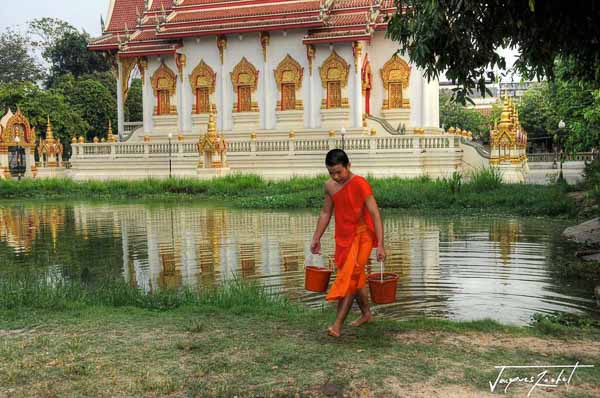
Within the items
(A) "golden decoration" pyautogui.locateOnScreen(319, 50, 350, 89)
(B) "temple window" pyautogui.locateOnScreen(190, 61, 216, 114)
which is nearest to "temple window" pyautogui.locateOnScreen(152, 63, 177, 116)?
(B) "temple window" pyautogui.locateOnScreen(190, 61, 216, 114)

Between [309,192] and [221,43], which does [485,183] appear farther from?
[221,43]

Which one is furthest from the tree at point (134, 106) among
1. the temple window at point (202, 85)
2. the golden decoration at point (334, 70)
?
the golden decoration at point (334, 70)

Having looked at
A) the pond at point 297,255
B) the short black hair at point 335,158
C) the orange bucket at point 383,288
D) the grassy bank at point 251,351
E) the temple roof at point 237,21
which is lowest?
the pond at point 297,255

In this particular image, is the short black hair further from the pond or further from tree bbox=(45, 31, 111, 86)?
tree bbox=(45, 31, 111, 86)

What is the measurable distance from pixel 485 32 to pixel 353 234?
2890 mm

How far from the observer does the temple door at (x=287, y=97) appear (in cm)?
3159

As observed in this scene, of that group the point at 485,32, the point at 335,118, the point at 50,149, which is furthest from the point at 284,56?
the point at 485,32

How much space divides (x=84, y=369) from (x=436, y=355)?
2.54 m

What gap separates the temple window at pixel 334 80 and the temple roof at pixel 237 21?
133cm

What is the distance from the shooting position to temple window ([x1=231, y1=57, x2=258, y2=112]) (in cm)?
3203

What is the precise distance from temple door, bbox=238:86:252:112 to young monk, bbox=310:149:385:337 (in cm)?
2699

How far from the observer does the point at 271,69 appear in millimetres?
31656

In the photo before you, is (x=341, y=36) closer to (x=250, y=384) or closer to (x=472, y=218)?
(x=472, y=218)

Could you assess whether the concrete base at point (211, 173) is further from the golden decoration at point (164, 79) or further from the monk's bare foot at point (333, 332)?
the monk's bare foot at point (333, 332)
